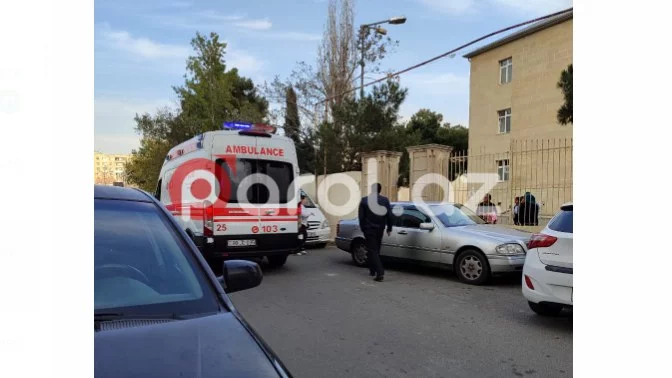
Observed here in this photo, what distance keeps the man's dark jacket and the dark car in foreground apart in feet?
17.7

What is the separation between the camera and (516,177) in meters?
11.6

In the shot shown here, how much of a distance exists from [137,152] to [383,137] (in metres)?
18.8

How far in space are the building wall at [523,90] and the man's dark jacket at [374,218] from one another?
13636 millimetres

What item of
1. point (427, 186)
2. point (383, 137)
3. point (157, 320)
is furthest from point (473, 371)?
point (383, 137)

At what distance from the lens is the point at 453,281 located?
26.3ft

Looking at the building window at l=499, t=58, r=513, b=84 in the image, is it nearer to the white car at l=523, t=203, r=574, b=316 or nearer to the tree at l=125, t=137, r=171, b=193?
the tree at l=125, t=137, r=171, b=193

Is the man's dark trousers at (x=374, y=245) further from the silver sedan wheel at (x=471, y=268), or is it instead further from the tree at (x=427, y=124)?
the tree at (x=427, y=124)

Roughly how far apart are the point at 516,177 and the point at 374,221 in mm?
5144

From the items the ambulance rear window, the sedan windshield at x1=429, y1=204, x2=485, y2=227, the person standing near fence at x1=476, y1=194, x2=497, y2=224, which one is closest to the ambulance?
the ambulance rear window

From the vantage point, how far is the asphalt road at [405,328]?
4.07 meters

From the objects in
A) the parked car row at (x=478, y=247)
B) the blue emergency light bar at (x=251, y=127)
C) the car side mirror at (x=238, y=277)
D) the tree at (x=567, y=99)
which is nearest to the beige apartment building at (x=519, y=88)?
the tree at (x=567, y=99)

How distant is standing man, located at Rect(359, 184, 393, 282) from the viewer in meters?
8.23
